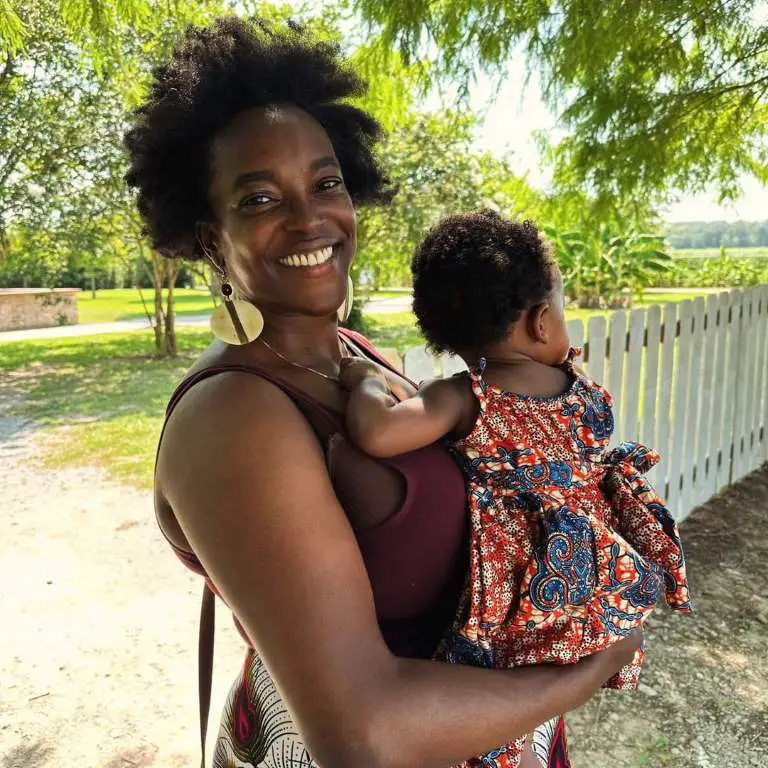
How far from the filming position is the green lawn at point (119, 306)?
24581 millimetres

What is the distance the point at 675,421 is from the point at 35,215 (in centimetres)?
1064

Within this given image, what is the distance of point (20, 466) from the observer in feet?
23.8

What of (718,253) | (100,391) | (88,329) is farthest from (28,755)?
(718,253)

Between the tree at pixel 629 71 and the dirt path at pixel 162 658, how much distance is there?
2.59m

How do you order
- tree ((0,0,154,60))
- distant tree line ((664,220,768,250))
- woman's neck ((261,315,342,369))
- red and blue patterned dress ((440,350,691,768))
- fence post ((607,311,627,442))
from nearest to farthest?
red and blue patterned dress ((440,350,691,768)) < woman's neck ((261,315,342,369)) < tree ((0,0,154,60)) < fence post ((607,311,627,442)) < distant tree line ((664,220,768,250))

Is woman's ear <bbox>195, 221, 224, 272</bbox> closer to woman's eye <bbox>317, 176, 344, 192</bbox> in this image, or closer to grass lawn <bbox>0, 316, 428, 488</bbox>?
woman's eye <bbox>317, 176, 344, 192</bbox>

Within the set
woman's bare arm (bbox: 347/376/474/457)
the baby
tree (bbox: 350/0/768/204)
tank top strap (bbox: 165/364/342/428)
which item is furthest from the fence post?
tank top strap (bbox: 165/364/342/428)

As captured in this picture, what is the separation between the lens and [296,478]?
3.59 ft

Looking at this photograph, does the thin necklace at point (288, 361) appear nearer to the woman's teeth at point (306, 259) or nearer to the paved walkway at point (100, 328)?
the woman's teeth at point (306, 259)

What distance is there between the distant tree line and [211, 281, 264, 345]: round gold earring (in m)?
6.28

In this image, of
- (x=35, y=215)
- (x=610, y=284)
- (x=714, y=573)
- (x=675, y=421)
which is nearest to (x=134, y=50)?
(x=35, y=215)

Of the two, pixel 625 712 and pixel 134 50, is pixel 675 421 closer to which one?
pixel 625 712

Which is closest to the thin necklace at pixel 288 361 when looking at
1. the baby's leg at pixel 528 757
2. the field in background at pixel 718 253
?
the baby's leg at pixel 528 757

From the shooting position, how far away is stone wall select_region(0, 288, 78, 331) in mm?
17984
